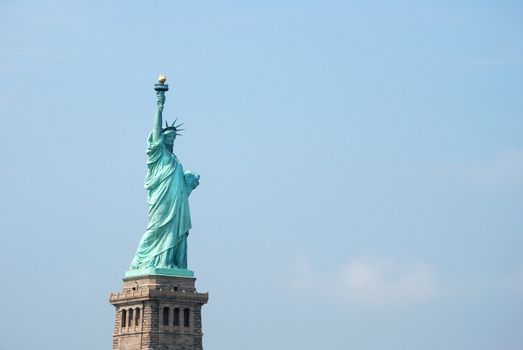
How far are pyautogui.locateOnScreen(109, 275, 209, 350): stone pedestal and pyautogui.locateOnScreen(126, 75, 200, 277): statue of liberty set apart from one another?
779 mm

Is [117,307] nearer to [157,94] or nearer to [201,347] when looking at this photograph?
[201,347]

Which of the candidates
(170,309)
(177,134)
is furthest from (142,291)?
(177,134)

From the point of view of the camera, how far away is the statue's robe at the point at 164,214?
110812 mm

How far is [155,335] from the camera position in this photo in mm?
109312

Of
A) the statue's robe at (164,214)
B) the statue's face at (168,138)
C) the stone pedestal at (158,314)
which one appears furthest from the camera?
the statue's face at (168,138)

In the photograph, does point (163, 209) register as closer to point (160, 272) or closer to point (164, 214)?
point (164, 214)

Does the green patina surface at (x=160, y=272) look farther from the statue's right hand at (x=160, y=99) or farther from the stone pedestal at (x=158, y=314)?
the statue's right hand at (x=160, y=99)

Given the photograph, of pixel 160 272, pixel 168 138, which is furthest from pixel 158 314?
pixel 168 138

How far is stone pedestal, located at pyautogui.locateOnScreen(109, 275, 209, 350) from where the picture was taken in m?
109

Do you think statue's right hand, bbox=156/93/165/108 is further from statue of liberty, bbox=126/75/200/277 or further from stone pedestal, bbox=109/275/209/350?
stone pedestal, bbox=109/275/209/350

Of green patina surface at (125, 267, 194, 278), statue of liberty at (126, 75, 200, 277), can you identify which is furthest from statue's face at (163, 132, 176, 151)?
green patina surface at (125, 267, 194, 278)

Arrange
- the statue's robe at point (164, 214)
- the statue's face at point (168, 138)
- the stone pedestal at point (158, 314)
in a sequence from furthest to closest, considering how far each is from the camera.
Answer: the statue's face at point (168, 138)
the statue's robe at point (164, 214)
the stone pedestal at point (158, 314)

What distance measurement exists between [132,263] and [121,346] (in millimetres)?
4870

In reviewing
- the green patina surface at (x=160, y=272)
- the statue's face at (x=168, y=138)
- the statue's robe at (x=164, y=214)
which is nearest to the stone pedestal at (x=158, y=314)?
the green patina surface at (x=160, y=272)
